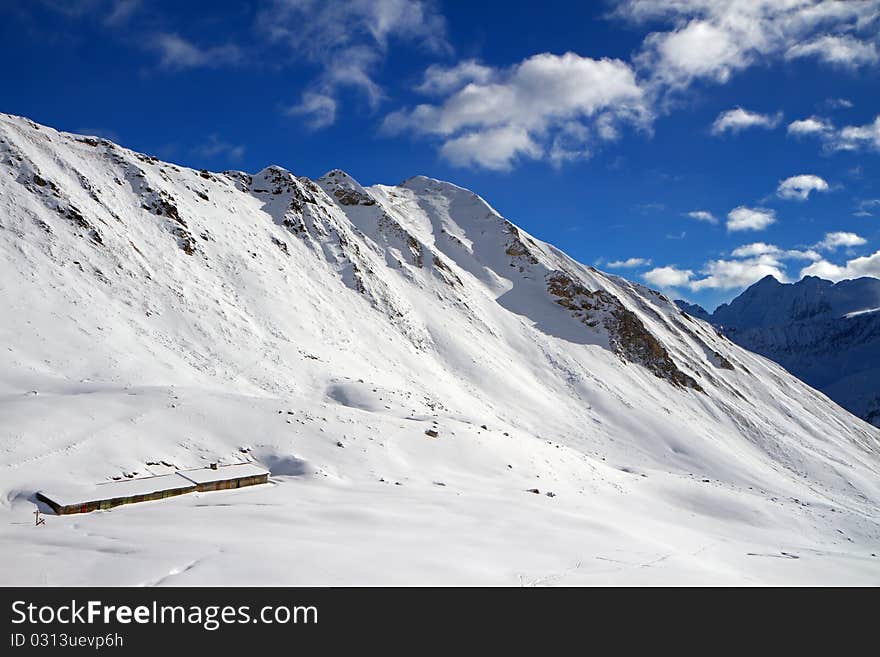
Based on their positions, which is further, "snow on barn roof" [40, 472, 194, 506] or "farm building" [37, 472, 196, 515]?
"snow on barn roof" [40, 472, 194, 506]

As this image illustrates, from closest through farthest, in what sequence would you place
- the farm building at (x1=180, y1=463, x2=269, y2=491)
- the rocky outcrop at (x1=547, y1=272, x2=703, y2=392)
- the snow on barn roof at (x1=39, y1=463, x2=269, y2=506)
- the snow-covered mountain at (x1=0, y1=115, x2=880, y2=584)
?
1. the snow-covered mountain at (x1=0, y1=115, x2=880, y2=584)
2. the snow on barn roof at (x1=39, y1=463, x2=269, y2=506)
3. the farm building at (x1=180, y1=463, x2=269, y2=491)
4. the rocky outcrop at (x1=547, y1=272, x2=703, y2=392)

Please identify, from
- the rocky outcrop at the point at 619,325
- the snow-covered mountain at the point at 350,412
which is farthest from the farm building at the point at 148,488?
the rocky outcrop at the point at 619,325

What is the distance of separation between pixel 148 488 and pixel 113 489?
106 centimetres

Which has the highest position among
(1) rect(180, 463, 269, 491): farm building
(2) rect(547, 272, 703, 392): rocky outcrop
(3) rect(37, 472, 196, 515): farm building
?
(2) rect(547, 272, 703, 392): rocky outcrop

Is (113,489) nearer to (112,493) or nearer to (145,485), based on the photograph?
(112,493)

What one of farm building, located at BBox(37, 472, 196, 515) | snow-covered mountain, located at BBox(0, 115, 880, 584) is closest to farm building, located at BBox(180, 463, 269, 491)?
farm building, located at BBox(37, 472, 196, 515)

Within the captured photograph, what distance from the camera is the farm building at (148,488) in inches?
651

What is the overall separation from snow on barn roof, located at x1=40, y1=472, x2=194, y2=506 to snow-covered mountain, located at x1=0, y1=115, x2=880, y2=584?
0.63 meters

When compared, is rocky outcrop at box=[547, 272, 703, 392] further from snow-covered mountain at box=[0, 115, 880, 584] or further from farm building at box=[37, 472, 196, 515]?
farm building at box=[37, 472, 196, 515]

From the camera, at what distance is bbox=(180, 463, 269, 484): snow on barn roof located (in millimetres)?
20266

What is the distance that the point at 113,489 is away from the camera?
58.9ft
